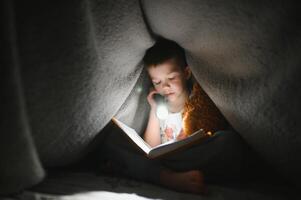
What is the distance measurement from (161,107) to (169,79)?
0.17m

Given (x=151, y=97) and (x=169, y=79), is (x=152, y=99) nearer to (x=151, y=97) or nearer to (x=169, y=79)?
(x=151, y=97)

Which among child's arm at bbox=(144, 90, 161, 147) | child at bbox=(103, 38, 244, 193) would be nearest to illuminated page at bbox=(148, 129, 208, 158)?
child at bbox=(103, 38, 244, 193)

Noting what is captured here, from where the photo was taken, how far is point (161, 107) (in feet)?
4.73

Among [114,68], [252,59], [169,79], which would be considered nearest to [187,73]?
[169,79]

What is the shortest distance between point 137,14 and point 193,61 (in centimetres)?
31

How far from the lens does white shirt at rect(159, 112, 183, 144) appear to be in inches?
55.2

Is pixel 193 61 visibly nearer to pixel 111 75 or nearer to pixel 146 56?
pixel 146 56

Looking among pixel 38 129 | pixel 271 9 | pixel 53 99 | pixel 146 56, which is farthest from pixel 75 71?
pixel 271 9

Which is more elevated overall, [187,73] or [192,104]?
[187,73]

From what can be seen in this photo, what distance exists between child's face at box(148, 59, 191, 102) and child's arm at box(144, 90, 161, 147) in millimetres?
78

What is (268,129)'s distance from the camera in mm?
907

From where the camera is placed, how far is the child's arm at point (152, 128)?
141 cm

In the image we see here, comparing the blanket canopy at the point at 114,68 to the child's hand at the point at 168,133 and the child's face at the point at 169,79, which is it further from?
the child's hand at the point at 168,133

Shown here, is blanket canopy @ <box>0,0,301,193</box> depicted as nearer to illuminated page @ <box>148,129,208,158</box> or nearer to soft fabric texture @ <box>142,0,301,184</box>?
soft fabric texture @ <box>142,0,301,184</box>
